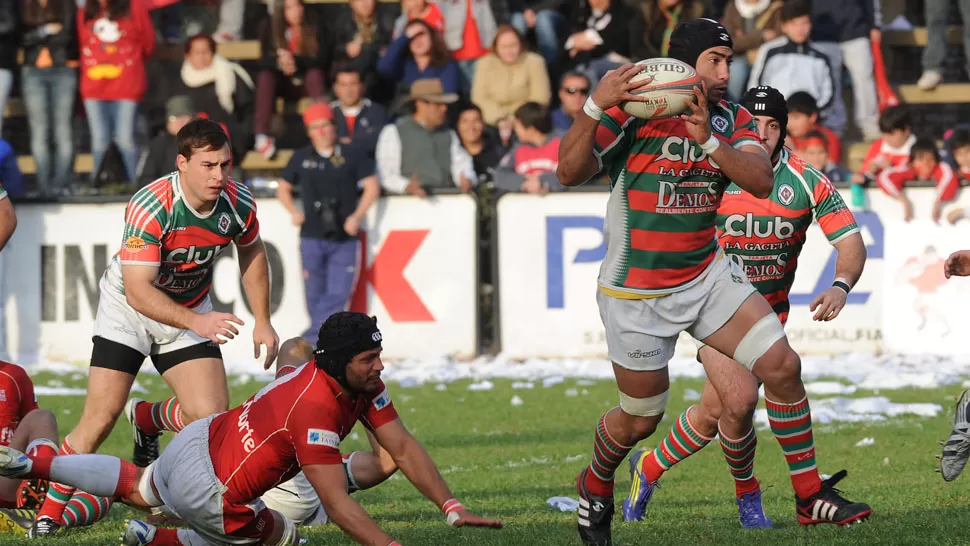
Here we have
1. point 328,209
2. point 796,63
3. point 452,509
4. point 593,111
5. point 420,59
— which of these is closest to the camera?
point 452,509

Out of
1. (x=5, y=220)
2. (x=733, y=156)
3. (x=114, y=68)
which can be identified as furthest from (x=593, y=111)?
(x=114, y=68)

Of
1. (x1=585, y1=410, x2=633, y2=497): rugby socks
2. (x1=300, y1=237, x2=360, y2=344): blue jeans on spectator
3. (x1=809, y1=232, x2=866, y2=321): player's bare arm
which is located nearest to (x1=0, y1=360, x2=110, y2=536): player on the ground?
(x1=585, y1=410, x2=633, y2=497): rugby socks

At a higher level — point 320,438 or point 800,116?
point 800,116

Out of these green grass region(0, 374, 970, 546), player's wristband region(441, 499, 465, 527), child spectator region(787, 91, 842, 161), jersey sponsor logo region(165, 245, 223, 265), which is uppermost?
child spectator region(787, 91, 842, 161)

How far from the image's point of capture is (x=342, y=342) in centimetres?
668

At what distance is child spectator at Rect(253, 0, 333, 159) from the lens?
59.0ft

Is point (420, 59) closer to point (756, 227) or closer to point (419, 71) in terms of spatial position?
point (419, 71)

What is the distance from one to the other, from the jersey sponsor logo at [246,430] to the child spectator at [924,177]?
9.99 metres

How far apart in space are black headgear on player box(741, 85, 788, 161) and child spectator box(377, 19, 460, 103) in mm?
9312

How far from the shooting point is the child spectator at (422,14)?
1784 centimetres

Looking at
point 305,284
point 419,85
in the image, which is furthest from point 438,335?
point 419,85

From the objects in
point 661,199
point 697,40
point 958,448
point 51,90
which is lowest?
point 958,448

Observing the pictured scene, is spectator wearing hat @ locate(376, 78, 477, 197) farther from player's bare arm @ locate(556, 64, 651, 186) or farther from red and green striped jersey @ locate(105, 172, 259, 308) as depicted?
player's bare arm @ locate(556, 64, 651, 186)

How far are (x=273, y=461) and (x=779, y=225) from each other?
3.21m
